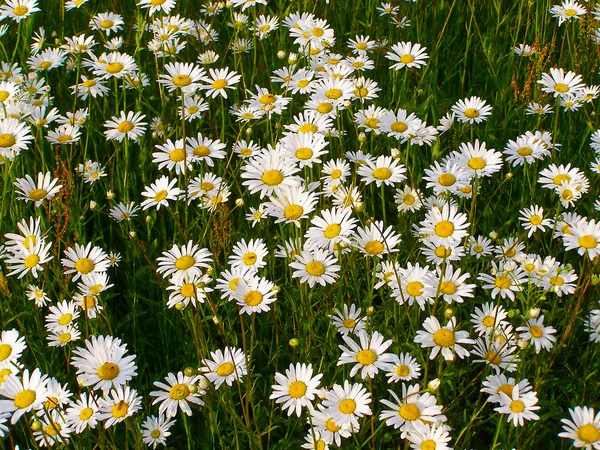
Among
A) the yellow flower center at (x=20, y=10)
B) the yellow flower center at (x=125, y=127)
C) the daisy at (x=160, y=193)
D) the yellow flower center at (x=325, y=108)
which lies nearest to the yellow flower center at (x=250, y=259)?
the daisy at (x=160, y=193)

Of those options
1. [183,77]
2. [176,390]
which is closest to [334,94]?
[183,77]

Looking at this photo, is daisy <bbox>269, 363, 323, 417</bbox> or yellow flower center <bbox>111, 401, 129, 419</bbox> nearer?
yellow flower center <bbox>111, 401, 129, 419</bbox>

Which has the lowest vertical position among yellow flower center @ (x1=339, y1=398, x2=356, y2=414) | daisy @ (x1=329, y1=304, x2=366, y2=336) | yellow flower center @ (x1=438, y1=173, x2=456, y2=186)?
yellow flower center @ (x1=339, y1=398, x2=356, y2=414)

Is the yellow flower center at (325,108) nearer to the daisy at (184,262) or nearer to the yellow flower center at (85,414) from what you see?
the daisy at (184,262)

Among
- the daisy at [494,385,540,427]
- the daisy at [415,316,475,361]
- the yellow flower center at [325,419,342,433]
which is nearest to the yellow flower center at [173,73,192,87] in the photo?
the daisy at [415,316,475,361]

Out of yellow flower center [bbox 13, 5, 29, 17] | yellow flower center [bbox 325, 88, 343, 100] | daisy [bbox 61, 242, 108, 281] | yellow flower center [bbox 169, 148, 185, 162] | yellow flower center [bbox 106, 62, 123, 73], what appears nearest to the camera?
daisy [bbox 61, 242, 108, 281]

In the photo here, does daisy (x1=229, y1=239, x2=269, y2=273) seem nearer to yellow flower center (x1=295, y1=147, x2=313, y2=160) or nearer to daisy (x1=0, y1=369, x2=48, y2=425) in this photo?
yellow flower center (x1=295, y1=147, x2=313, y2=160)
